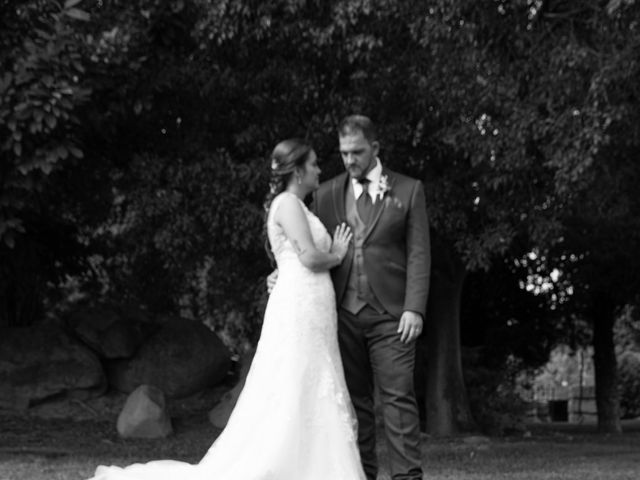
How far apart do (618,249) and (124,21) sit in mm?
11136

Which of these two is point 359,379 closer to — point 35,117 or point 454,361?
point 35,117

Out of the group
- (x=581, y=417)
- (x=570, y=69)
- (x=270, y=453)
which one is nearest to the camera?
(x=270, y=453)

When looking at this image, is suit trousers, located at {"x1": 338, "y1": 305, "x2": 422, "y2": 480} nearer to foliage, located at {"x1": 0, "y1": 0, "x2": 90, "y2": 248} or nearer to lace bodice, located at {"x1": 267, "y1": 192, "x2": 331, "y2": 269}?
lace bodice, located at {"x1": 267, "y1": 192, "x2": 331, "y2": 269}

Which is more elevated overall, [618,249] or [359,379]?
[618,249]

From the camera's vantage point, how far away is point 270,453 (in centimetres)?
764

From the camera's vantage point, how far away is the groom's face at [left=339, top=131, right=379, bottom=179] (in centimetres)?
752

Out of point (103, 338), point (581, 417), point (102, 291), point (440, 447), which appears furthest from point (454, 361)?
point (581, 417)

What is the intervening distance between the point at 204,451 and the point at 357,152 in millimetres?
9906

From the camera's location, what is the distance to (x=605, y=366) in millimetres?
28422

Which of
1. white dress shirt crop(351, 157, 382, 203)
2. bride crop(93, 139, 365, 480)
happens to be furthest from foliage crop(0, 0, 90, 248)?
white dress shirt crop(351, 157, 382, 203)

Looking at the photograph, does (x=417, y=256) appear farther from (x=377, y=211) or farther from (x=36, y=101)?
(x=36, y=101)

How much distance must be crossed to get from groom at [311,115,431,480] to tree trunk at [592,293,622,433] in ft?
67.0

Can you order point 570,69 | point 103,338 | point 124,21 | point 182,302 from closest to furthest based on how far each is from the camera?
point 570,69 → point 124,21 → point 103,338 → point 182,302

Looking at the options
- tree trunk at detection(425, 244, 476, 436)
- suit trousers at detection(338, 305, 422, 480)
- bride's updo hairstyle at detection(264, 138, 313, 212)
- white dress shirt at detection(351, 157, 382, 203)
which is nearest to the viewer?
suit trousers at detection(338, 305, 422, 480)
